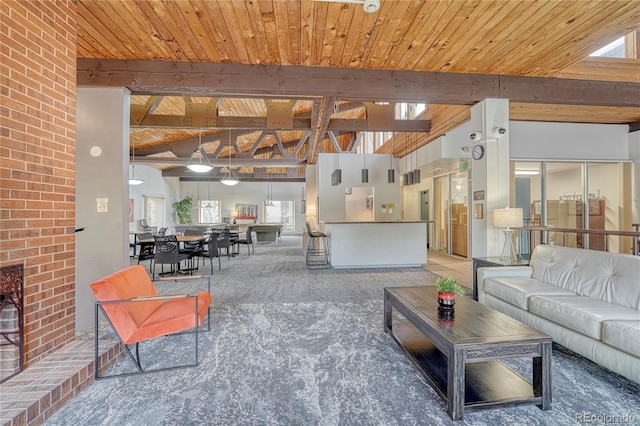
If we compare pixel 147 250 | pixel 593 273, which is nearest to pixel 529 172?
pixel 593 273

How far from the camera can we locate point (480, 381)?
1964 mm

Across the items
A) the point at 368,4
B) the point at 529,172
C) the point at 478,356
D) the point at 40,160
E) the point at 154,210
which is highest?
the point at 368,4

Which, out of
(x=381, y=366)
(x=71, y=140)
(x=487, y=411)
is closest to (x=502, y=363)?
(x=487, y=411)

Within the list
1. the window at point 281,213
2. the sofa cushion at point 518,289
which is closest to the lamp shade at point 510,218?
the sofa cushion at point 518,289

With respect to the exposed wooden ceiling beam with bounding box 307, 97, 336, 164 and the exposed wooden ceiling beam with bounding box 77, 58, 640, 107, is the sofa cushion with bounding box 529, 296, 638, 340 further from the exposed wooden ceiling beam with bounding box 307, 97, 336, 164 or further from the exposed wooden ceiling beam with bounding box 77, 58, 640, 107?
the exposed wooden ceiling beam with bounding box 307, 97, 336, 164

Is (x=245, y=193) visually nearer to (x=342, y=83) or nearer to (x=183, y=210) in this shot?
(x=183, y=210)

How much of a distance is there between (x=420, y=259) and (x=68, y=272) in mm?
5680

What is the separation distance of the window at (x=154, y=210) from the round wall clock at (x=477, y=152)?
1097 centimetres

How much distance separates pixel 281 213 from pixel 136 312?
13.3 metres

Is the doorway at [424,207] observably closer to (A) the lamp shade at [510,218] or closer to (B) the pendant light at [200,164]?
(A) the lamp shade at [510,218]

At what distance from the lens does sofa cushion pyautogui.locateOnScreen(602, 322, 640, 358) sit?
1.79m

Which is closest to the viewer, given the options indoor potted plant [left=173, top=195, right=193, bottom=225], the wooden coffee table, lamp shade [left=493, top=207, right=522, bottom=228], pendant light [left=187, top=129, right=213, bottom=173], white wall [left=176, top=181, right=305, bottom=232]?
the wooden coffee table

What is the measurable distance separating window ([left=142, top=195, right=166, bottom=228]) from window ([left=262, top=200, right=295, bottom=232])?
4.71 m

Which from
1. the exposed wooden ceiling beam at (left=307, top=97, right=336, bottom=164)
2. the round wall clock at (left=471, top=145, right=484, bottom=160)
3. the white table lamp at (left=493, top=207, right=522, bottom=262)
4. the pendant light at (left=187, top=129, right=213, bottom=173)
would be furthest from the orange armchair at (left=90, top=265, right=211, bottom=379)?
the pendant light at (left=187, top=129, right=213, bottom=173)
